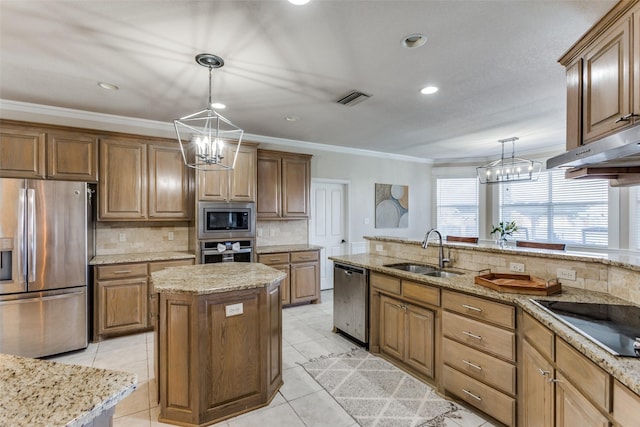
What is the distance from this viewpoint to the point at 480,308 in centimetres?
209

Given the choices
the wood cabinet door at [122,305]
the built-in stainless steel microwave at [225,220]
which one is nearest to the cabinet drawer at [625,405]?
the built-in stainless steel microwave at [225,220]

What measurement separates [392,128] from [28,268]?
4.52 meters

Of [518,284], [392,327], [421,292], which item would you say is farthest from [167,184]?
[518,284]

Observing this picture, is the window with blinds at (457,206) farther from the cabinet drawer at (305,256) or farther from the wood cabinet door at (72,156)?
the wood cabinet door at (72,156)

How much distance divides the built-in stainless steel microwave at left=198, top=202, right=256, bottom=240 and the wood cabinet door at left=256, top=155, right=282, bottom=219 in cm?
34

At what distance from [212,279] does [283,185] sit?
8.82 ft

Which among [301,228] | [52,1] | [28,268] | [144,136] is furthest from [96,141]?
[301,228]

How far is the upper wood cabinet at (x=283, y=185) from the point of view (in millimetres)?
4602

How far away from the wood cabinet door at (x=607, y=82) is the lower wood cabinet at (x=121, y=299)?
13.2 feet

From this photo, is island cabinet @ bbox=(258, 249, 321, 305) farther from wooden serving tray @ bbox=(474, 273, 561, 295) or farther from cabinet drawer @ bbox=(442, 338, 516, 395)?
wooden serving tray @ bbox=(474, 273, 561, 295)

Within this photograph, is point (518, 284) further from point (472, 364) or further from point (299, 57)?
point (299, 57)

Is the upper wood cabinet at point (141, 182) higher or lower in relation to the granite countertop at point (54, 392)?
higher

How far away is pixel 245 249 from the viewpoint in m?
4.19

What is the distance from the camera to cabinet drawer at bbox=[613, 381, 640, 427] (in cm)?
102
